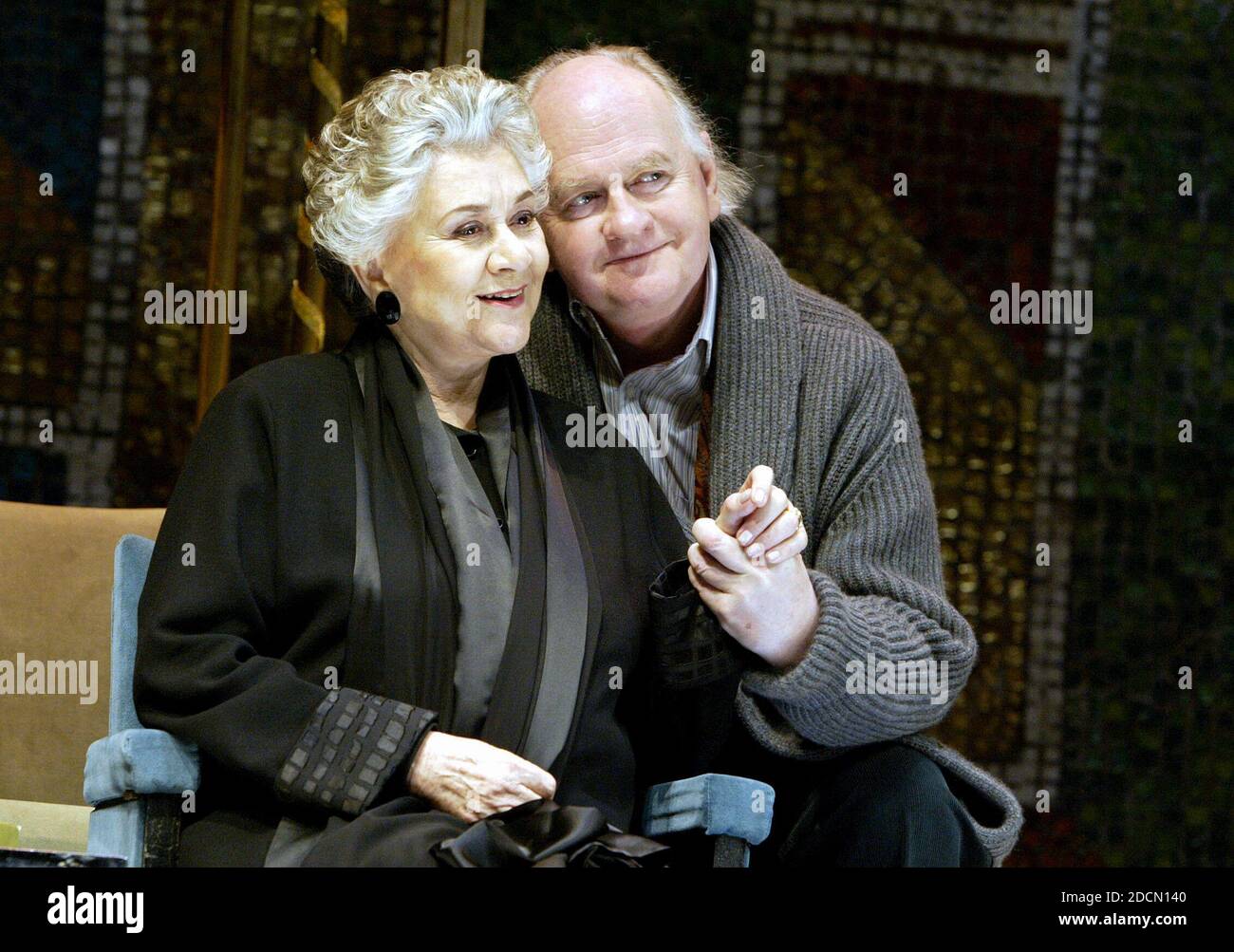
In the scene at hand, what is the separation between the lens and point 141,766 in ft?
6.72

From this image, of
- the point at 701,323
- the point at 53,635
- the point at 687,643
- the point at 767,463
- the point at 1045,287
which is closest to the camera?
the point at 687,643

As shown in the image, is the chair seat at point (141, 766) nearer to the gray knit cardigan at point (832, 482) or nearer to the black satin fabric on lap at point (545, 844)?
the black satin fabric on lap at point (545, 844)

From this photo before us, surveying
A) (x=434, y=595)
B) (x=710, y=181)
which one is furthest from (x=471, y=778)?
(x=710, y=181)

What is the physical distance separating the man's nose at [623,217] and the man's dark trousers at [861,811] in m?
0.76

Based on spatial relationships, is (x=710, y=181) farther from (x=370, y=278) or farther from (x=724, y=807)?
(x=724, y=807)

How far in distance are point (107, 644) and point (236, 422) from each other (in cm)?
96

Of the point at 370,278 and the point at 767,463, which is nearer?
the point at 370,278

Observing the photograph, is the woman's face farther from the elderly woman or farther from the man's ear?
the man's ear

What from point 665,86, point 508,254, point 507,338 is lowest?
point 507,338

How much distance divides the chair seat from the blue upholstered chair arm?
61 cm

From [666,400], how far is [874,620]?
1.91 ft

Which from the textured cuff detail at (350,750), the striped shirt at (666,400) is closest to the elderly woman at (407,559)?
the textured cuff detail at (350,750)

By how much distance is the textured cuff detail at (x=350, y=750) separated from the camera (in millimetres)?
2004
